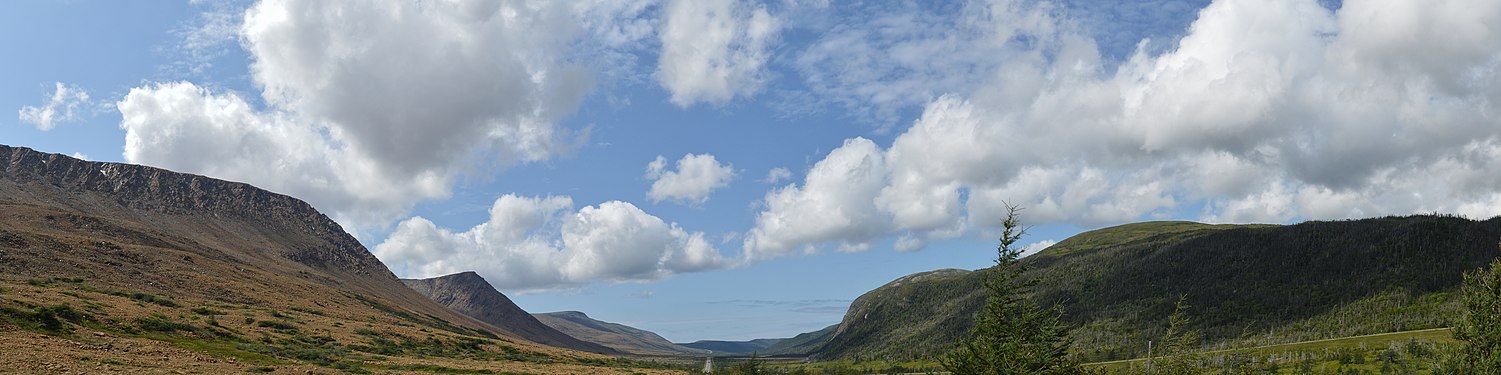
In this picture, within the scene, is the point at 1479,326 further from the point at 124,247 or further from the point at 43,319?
the point at 124,247

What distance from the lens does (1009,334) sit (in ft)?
92.9

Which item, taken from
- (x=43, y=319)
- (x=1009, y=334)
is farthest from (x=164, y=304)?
(x=1009, y=334)

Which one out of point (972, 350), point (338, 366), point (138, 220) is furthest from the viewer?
point (138, 220)

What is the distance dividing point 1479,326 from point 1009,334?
25577mm

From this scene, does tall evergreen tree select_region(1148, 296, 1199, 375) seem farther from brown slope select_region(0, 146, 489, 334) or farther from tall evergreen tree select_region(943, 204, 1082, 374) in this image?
brown slope select_region(0, 146, 489, 334)

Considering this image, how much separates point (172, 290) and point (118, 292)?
17.6m

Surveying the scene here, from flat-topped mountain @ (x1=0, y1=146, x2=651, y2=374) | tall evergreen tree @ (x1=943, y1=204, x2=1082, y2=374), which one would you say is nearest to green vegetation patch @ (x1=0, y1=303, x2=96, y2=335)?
flat-topped mountain @ (x1=0, y1=146, x2=651, y2=374)

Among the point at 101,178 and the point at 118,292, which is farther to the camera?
the point at 101,178

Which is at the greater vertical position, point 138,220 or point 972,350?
point 138,220

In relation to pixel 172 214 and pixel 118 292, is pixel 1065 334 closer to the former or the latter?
pixel 118 292

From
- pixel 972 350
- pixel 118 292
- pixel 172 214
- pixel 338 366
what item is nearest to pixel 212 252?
pixel 172 214

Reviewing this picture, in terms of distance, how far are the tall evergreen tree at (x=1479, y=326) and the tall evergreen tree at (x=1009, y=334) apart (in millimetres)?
21875

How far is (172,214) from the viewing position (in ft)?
641

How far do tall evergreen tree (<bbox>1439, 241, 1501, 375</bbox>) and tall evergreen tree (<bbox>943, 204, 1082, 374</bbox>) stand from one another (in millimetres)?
21875
